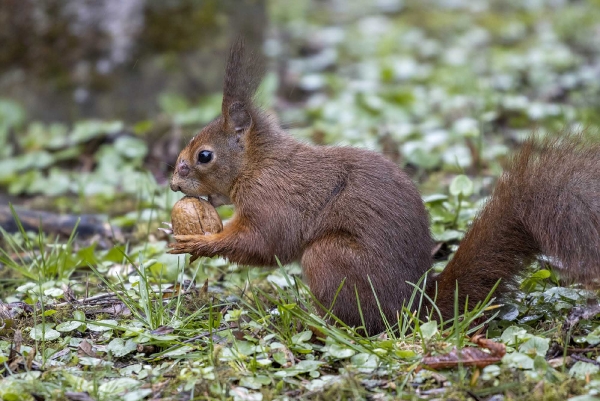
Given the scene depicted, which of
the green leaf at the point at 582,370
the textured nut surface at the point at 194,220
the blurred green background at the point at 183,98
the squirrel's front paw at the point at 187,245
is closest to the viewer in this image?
the green leaf at the point at 582,370

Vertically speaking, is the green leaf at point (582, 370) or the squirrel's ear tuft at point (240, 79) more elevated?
the squirrel's ear tuft at point (240, 79)

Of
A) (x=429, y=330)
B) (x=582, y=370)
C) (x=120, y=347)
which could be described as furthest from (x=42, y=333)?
(x=582, y=370)

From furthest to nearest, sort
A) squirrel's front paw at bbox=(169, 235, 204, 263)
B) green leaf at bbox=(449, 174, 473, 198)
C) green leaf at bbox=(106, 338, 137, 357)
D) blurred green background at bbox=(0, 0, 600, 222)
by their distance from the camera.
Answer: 1. blurred green background at bbox=(0, 0, 600, 222)
2. green leaf at bbox=(449, 174, 473, 198)
3. squirrel's front paw at bbox=(169, 235, 204, 263)
4. green leaf at bbox=(106, 338, 137, 357)

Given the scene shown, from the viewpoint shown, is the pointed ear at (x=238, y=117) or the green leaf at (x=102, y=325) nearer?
the green leaf at (x=102, y=325)

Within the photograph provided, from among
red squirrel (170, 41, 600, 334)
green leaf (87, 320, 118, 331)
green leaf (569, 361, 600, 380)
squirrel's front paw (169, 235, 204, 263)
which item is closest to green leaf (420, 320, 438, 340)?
red squirrel (170, 41, 600, 334)

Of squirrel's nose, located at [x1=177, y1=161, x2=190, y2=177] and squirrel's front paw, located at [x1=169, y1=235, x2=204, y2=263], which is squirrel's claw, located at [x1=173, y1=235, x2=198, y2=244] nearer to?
squirrel's front paw, located at [x1=169, y1=235, x2=204, y2=263]

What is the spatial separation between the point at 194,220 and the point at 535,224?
1316 millimetres

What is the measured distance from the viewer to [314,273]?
9.11 feet

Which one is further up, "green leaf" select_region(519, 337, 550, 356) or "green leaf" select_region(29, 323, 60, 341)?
"green leaf" select_region(29, 323, 60, 341)

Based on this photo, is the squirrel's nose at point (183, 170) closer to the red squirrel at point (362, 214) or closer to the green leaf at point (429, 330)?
the red squirrel at point (362, 214)

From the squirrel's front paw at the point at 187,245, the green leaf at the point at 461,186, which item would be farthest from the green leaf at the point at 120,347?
the green leaf at the point at 461,186

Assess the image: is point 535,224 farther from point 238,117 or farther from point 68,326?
point 68,326

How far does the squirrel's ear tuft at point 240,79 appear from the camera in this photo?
3061 mm

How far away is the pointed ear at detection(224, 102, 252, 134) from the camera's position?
10.6ft
